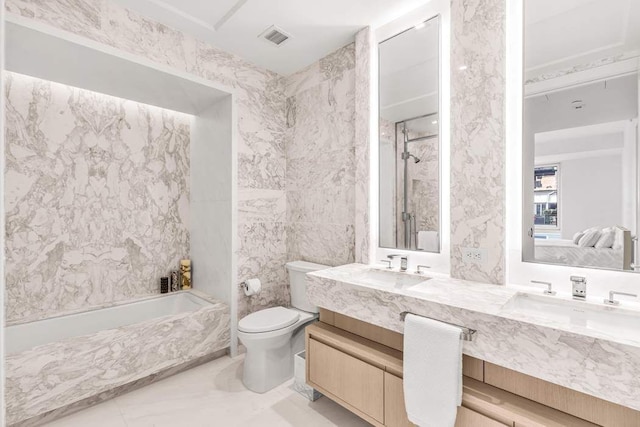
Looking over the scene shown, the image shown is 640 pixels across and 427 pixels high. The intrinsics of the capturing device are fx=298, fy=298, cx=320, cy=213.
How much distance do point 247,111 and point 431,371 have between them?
2.54 m

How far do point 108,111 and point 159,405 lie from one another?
8.20 feet

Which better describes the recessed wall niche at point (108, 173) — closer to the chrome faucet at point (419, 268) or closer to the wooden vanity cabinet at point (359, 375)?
the wooden vanity cabinet at point (359, 375)

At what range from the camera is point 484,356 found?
4.17ft

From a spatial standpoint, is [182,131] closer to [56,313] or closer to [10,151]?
[10,151]

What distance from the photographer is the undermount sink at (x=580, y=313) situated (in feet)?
4.16

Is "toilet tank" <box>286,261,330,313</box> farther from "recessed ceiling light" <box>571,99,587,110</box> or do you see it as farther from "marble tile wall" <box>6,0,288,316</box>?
"recessed ceiling light" <box>571,99,587,110</box>

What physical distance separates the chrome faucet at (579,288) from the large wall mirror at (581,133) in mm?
164

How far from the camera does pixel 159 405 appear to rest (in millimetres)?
2062

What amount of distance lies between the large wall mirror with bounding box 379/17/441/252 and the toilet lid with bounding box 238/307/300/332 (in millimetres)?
940

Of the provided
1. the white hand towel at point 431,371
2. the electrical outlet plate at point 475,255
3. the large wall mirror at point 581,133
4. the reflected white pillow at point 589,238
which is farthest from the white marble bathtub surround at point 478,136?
the white hand towel at point 431,371

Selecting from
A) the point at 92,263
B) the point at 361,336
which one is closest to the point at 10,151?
the point at 92,263

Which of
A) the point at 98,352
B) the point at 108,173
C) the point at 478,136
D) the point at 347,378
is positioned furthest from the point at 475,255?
the point at 108,173

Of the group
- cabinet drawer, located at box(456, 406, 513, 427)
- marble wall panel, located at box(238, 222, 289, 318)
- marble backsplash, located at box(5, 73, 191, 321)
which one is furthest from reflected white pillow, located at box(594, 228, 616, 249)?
marble backsplash, located at box(5, 73, 191, 321)

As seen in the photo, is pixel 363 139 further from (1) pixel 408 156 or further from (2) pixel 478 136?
(2) pixel 478 136
